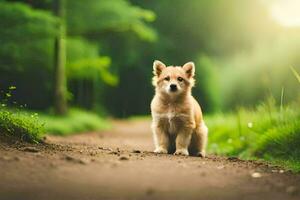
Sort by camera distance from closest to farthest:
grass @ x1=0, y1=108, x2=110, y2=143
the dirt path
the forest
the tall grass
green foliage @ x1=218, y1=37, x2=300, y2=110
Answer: the dirt path
grass @ x1=0, y1=108, x2=110, y2=143
the forest
the tall grass
green foliage @ x1=218, y1=37, x2=300, y2=110

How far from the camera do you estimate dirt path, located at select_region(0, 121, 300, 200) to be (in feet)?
16.3

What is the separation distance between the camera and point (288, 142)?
28.1 ft

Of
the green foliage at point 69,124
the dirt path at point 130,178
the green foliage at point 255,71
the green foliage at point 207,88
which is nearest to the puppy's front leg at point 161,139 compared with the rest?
the dirt path at point 130,178

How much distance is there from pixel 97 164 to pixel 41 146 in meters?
1.91

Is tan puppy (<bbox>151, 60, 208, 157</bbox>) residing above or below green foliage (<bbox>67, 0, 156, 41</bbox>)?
below

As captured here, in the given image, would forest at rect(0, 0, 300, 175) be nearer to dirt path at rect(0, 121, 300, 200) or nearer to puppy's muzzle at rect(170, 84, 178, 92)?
dirt path at rect(0, 121, 300, 200)

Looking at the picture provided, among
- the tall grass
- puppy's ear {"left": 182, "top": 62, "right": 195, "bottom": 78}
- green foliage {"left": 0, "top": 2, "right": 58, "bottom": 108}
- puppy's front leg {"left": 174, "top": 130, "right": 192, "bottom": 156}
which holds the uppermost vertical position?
green foliage {"left": 0, "top": 2, "right": 58, "bottom": 108}

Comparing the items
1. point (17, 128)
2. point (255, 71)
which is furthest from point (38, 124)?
point (255, 71)

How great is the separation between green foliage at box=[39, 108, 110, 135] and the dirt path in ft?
21.3

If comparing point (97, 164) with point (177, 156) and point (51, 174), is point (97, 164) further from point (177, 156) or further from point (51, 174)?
point (177, 156)

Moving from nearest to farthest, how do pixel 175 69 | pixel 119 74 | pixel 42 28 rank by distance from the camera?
pixel 175 69 → pixel 42 28 → pixel 119 74

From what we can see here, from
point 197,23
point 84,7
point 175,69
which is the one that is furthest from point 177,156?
point 197,23

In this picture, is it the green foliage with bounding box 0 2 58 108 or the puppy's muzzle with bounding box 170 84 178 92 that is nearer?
the puppy's muzzle with bounding box 170 84 178 92


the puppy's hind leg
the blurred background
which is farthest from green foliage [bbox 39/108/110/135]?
the puppy's hind leg
